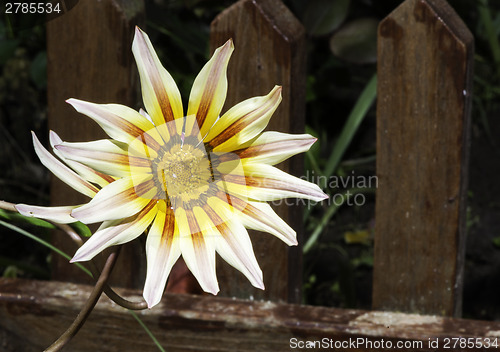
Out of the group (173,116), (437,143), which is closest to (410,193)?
(437,143)

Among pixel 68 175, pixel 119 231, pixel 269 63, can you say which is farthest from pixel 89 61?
pixel 119 231

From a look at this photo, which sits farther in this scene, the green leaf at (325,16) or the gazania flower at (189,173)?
the green leaf at (325,16)

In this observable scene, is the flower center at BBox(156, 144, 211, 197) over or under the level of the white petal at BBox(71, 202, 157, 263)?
over

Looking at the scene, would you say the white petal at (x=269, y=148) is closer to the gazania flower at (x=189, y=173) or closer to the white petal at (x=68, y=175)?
the gazania flower at (x=189, y=173)

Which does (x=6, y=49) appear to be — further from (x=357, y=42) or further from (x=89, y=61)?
(x=357, y=42)

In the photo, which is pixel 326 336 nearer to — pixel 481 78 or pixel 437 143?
pixel 437 143

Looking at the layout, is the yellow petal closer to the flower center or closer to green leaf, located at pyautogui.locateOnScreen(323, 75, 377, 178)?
the flower center

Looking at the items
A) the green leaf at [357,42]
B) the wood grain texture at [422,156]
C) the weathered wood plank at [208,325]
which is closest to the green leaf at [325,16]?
the green leaf at [357,42]

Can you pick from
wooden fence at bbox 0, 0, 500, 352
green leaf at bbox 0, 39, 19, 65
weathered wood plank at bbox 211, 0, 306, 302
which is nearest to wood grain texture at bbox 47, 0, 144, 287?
wooden fence at bbox 0, 0, 500, 352
